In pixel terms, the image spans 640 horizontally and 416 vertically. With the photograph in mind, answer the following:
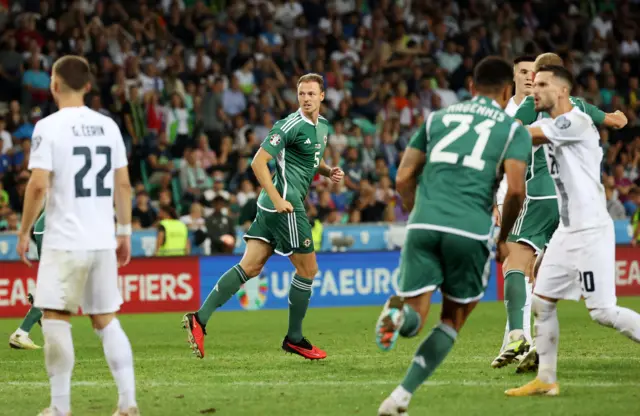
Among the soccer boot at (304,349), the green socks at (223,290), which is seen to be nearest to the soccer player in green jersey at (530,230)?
the soccer boot at (304,349)

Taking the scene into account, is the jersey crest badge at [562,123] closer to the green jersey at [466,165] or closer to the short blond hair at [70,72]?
the green jersey at [466,165]

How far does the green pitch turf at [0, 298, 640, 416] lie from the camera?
7449 mm

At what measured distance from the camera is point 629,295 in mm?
18750

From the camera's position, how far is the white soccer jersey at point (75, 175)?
672 cm

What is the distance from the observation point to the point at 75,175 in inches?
267

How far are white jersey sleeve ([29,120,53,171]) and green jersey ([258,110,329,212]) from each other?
400 centimetres

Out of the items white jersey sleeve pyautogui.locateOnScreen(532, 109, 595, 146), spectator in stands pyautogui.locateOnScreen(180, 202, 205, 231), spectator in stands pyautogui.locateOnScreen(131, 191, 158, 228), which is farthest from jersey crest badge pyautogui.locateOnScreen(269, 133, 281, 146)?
spectator in stands pyautogui.locateOnScreen(131, 191, 158, 228)

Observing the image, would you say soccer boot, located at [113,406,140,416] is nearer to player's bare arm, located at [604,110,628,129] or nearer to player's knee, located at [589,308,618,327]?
player's knee, located at [589,308,618,327]

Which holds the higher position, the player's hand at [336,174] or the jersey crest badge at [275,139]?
the jersey crest badge at [275,139]

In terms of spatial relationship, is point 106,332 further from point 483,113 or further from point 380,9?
point 380,9

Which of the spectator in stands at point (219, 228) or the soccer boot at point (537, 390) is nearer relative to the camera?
the soccer boot at point (537, 390)

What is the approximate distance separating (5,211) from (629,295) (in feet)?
33.7

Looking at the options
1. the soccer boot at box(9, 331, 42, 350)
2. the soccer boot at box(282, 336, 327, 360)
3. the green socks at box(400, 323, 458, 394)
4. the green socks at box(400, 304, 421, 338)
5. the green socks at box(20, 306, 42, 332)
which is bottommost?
the soccer boot at box(9, 331, 42, 350)

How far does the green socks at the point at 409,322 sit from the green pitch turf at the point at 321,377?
2.25 feet
